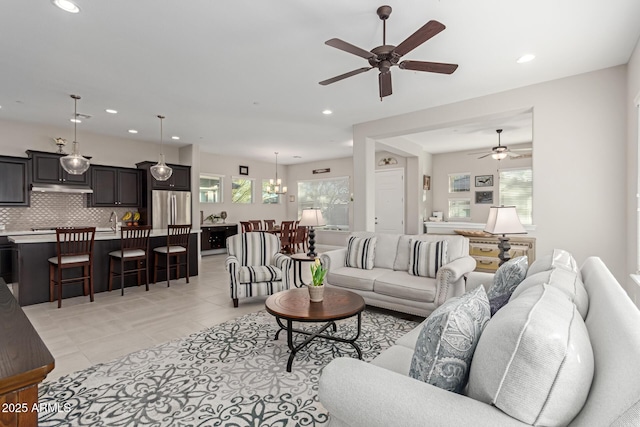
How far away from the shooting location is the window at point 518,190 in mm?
7152

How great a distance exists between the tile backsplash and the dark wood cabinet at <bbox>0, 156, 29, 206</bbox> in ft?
1.02

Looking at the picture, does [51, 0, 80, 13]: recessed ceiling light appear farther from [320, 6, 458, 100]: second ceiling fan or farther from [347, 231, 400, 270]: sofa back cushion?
[347, 231, 400, 270]: sofa back cushion

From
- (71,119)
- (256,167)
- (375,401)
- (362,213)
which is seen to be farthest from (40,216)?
(375,401)

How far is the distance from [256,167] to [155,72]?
6.19 meters

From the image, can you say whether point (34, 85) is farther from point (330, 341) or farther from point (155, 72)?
point (330, 341)

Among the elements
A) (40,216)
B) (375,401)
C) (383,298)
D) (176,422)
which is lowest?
(176,422)

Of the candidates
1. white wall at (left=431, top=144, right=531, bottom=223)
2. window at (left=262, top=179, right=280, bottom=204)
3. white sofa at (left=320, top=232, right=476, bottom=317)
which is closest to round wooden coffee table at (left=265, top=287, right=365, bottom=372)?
white sofa at (left=320, top=232, right=476, bottom=317)

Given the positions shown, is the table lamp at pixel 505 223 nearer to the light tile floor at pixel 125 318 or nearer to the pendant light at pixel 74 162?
the light tile floor at pixel 125 318

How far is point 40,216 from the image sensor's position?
5742 millimetres

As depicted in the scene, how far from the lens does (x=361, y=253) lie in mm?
4090

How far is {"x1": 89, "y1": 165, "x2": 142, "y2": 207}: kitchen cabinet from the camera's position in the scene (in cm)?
612

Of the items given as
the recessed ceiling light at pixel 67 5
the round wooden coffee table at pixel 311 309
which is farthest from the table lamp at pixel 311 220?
the recessed ceiling light at pixel 67 5

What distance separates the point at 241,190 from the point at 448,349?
8.82m

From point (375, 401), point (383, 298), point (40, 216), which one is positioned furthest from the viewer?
point (40, 216)
